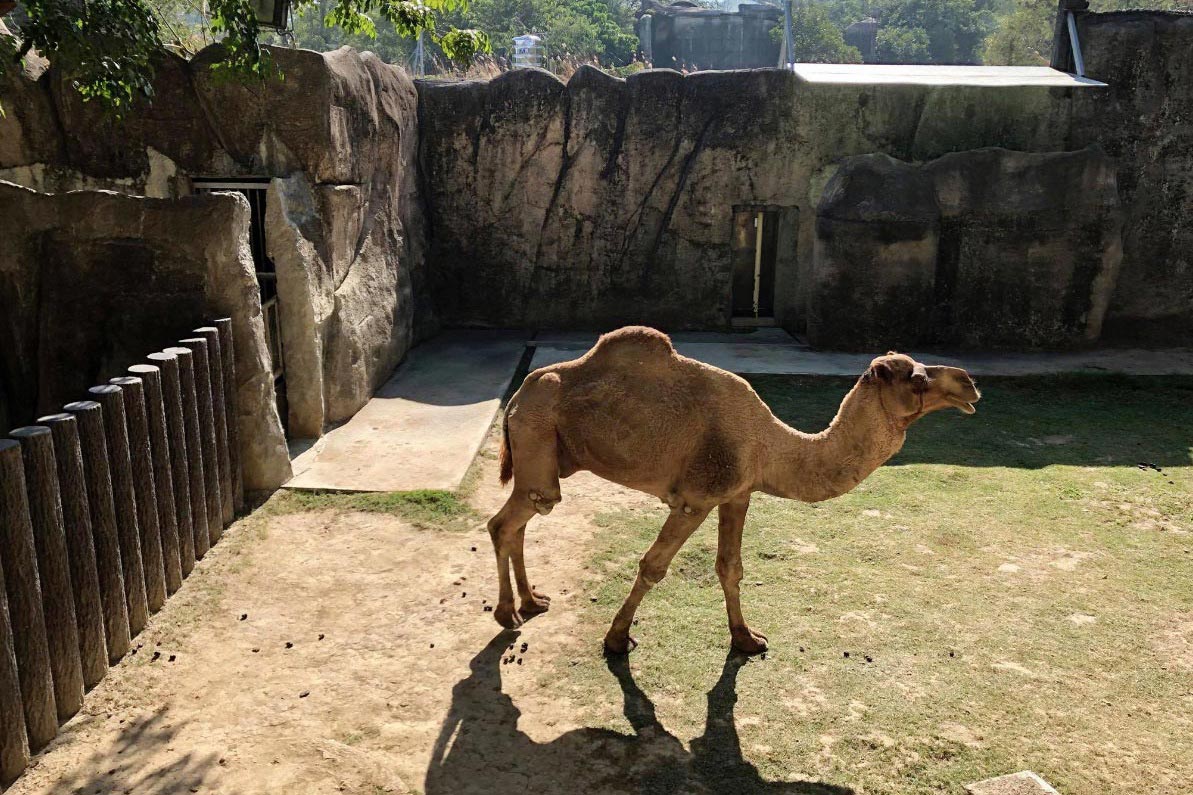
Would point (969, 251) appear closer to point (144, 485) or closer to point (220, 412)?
point (220, 412)

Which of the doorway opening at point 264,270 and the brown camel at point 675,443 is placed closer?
the brown camel at point 675,443

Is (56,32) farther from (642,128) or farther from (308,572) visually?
(642,128)

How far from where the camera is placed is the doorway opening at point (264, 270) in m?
8.66

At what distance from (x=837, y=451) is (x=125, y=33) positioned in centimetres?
526

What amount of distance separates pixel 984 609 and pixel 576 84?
8.62m

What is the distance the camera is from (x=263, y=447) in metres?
7.41

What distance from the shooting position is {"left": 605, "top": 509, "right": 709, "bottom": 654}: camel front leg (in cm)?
513

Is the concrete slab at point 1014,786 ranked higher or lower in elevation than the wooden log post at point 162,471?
lower

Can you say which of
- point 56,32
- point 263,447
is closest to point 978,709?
point 263,447

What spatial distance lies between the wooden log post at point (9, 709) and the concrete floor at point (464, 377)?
3419 millimetres

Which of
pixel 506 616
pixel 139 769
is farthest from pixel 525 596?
pixel 139 769

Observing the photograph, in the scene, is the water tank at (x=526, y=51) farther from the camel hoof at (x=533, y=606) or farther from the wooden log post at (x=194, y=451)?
the camel hoof at (x=533, y=606)

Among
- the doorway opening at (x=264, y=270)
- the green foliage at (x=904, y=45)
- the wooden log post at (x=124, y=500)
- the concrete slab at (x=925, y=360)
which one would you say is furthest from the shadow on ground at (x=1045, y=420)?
the green foliage at (x=904, y=45)

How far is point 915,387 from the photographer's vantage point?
15.1 feet
